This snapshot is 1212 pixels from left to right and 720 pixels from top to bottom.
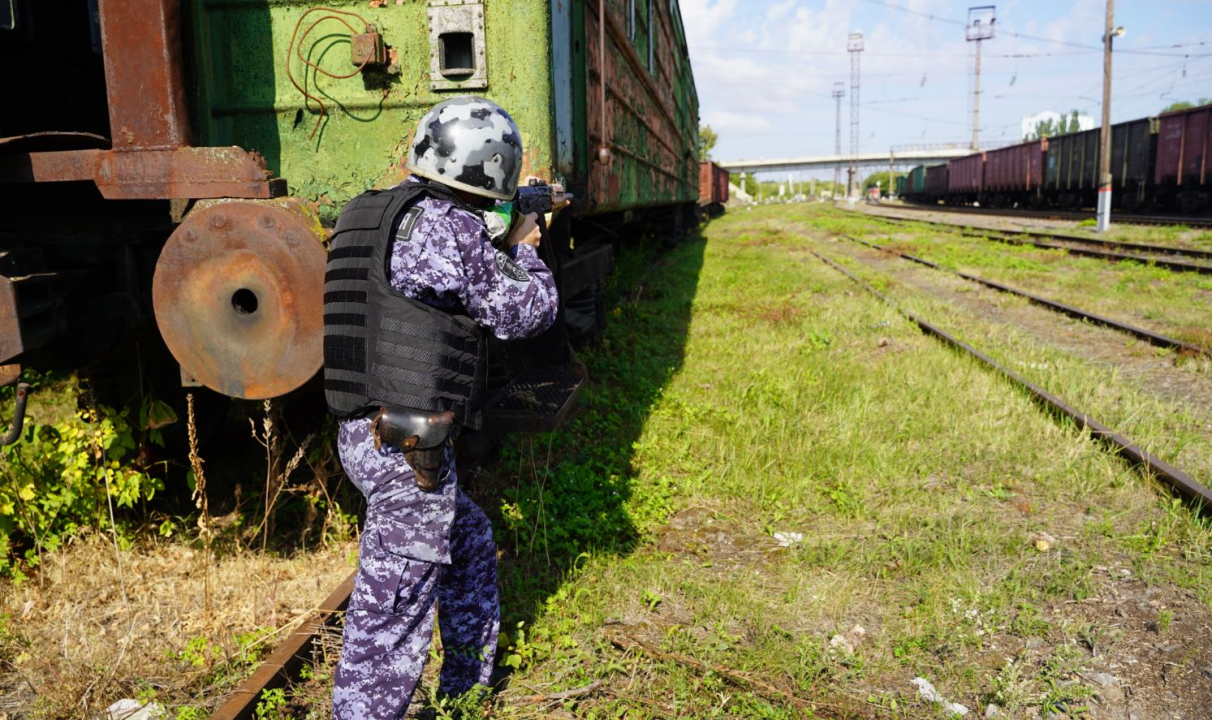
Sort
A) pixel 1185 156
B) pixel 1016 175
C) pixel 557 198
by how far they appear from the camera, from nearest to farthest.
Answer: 1. pixel 557 198
2. pixel 1185 156
3. pixel 1016 175

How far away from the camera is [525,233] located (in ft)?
8.80

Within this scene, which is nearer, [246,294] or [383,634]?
[383,634]

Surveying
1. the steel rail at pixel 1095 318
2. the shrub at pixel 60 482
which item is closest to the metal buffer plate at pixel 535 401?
the shrub at pixel 60 482

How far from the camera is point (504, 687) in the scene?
2891 millimetres

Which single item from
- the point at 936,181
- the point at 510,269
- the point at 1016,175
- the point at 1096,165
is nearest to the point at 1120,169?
the point at 1096,165

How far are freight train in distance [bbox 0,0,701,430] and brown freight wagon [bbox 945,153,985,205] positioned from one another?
42.2 m

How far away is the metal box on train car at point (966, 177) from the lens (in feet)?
137

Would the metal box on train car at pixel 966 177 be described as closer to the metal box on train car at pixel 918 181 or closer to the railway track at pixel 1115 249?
the metal box on train car at pixel 918 181

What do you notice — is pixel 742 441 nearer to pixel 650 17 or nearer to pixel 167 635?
pixel 167 635

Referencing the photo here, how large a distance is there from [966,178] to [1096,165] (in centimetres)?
1773

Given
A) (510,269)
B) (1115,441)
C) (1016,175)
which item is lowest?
(1115,441)

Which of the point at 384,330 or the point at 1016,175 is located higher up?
the point at 1016,175

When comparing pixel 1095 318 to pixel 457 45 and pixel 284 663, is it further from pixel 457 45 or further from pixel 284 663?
pixel 284 663

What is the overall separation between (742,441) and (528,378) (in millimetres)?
1900
